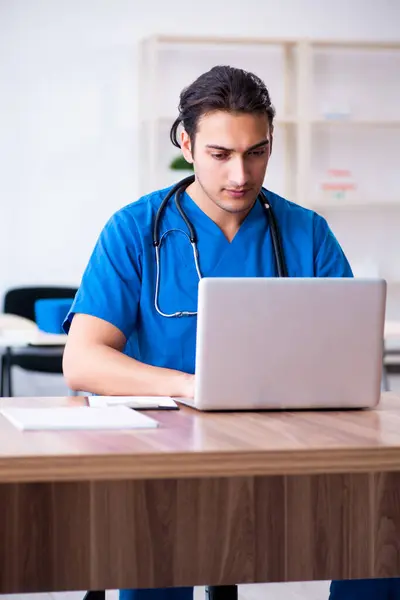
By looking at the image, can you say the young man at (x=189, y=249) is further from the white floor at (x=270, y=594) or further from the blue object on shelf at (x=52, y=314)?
the blue object on shelf at (x=52, y=314)

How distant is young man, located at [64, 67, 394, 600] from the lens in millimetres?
1887

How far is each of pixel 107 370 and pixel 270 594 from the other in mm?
1187

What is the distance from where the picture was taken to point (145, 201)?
209cm

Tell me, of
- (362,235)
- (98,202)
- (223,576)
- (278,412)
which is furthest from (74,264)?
(223,576)

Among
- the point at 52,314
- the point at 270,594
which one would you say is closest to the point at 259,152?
the point at 270,594

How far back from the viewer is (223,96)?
1.94 metres

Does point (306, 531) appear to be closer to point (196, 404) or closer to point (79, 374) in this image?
point (196, 404)

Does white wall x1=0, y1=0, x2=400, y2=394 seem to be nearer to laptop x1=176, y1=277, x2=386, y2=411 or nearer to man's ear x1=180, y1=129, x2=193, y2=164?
man's ear x1=180, y1=129, x2=193, y2=164

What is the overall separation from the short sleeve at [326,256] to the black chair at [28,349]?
270 centimetres

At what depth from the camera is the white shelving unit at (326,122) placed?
5.48 m

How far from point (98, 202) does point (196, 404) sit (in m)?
4.05

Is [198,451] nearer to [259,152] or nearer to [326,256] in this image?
[259,152]

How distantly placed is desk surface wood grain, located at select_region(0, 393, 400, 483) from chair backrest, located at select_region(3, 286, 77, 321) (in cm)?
360

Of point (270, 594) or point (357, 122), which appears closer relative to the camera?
point (270, 594)
